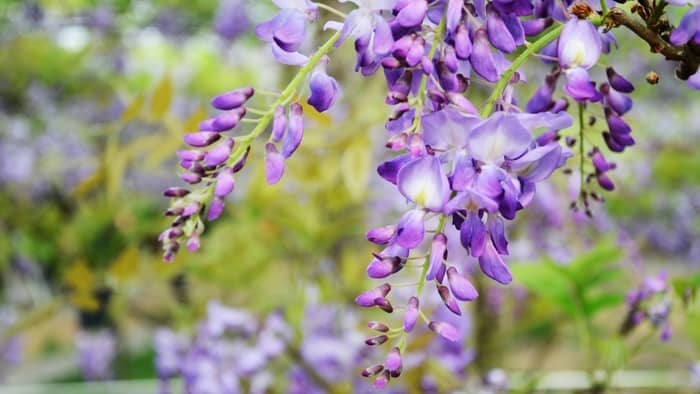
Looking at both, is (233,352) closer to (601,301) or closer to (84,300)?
(84,300)

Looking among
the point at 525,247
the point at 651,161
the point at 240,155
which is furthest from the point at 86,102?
the point at 240,155

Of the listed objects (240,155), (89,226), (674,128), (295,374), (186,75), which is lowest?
(674,128)

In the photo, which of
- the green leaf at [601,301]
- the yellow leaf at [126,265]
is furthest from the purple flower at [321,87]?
the yellow leaf at [126,265]

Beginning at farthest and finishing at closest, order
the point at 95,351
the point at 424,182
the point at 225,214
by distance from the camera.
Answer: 1. the point at 95,351
2. the point at 225,214
3. the point at 424,182

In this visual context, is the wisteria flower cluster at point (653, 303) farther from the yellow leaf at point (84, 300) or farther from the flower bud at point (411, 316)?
the yellow leaf at point (84, 300)

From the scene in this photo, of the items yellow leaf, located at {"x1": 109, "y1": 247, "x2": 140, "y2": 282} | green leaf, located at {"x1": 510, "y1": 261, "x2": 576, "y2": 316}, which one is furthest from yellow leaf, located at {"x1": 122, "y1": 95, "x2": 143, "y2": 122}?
green leaf, located at {"x1": 510, "y1": 261, "x2": 576, "y2": 316}

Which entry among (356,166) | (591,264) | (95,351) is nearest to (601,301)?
(591,264)

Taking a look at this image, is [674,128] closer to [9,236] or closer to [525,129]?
[9,236]
